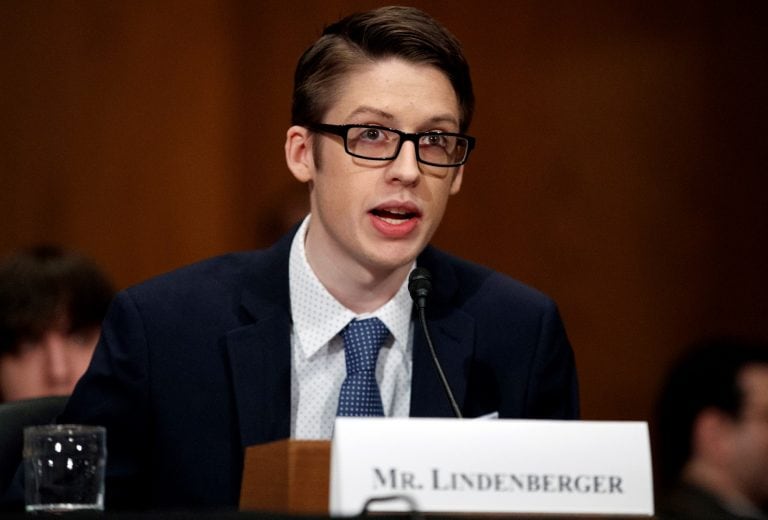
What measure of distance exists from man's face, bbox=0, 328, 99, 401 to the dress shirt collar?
3.27 feet

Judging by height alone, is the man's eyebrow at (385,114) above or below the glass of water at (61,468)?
above

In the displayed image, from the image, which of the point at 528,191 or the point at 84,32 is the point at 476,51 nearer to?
the point at 528,191

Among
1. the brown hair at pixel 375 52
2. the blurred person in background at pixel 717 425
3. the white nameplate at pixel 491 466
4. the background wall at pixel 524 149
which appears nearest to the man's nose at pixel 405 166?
the brown hair at pixel 375 52

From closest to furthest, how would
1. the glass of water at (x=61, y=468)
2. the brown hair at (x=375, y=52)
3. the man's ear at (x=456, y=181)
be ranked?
the glass of water at (x=61, y=468) → the brown hair at (x=375, y=52) → the man's ear at (x=456, y=181)

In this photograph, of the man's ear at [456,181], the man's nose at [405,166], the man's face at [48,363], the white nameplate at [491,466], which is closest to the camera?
the white nameplate at [491,466]

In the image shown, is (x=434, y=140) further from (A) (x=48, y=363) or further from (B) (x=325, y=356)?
(A) (x=48, y=363)

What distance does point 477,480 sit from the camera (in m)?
1.53

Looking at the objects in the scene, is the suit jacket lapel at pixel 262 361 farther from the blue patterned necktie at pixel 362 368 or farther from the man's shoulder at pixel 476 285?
the man's shoulder at pixel 476 285

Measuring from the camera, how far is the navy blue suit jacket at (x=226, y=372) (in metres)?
2.18

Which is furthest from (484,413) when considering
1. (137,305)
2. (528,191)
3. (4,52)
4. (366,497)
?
(4,52)

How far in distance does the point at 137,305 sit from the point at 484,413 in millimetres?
661

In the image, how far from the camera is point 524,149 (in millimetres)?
4730

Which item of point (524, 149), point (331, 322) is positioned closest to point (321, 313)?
point (331, 322)

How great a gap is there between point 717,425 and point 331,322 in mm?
2134
